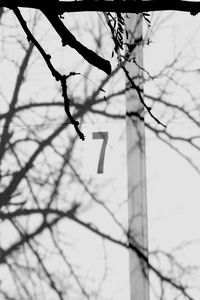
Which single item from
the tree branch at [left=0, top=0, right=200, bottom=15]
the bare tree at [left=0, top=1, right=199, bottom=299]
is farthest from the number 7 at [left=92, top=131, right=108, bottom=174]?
the tree branch at [left=0, top=0, right=200, bottom=15]

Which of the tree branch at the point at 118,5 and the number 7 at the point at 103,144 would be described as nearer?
the tree branch at the point at 118,5

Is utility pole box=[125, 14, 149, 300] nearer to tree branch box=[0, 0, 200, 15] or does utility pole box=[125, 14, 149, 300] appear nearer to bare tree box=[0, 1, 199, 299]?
bare tree box=[0, 1, 199, 299]

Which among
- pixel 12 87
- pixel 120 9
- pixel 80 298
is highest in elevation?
pixel 12 87

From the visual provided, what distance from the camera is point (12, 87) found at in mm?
2957

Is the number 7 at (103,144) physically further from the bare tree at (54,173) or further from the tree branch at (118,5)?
the tree branch at (118,5)

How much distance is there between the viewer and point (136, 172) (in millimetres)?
2834

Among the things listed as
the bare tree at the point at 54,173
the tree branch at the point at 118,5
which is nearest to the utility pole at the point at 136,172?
the bare tree at the point at 54,173

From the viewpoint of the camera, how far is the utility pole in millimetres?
2811

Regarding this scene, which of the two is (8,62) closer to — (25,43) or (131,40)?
(25,43)

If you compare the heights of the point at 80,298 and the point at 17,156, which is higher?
the point at 17,156

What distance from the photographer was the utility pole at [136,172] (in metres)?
2.81

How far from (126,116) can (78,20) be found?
64 cm

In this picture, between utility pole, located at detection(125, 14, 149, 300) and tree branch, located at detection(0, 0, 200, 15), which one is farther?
utility pole, located at detection(125, 14, 149, 300)

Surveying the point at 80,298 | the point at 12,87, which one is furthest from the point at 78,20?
the point at 80,298
